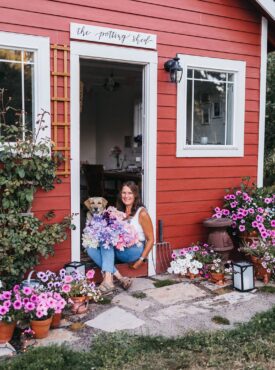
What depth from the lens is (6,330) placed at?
3.37 metres

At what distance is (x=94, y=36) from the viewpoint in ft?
15.1

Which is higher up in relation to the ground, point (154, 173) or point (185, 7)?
point (185, 7)

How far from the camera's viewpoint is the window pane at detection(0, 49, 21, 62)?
4.19 m

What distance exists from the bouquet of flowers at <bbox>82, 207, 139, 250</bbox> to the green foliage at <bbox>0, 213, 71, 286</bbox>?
0.83ft

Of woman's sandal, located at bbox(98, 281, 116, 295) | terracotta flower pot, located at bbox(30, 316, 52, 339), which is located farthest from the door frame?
terracotta flower pot, located at bbox(30, 316, 52, 339)

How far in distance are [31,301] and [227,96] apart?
3.48 m

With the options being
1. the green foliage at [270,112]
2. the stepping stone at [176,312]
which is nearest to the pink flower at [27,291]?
the stepping stone at [176,312]

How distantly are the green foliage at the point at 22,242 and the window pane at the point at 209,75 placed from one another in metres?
2.44

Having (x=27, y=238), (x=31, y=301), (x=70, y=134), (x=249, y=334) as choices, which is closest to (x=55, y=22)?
(x=70, y=134)

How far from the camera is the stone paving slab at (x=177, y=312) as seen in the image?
3935 mm

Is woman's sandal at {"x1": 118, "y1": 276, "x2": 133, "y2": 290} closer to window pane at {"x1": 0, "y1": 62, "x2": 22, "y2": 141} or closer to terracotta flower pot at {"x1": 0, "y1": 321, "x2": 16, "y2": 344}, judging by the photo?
terracotta flower pot at {"x1": 0, "y1": 321, "x2": 16, "y2": 344}

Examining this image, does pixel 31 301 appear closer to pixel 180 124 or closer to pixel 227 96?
pixel 180 124

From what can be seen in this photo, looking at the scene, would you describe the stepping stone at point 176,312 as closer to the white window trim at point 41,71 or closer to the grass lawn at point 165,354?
the grass lawn at point 165,354

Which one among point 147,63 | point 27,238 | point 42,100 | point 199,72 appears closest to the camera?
point 27,238
